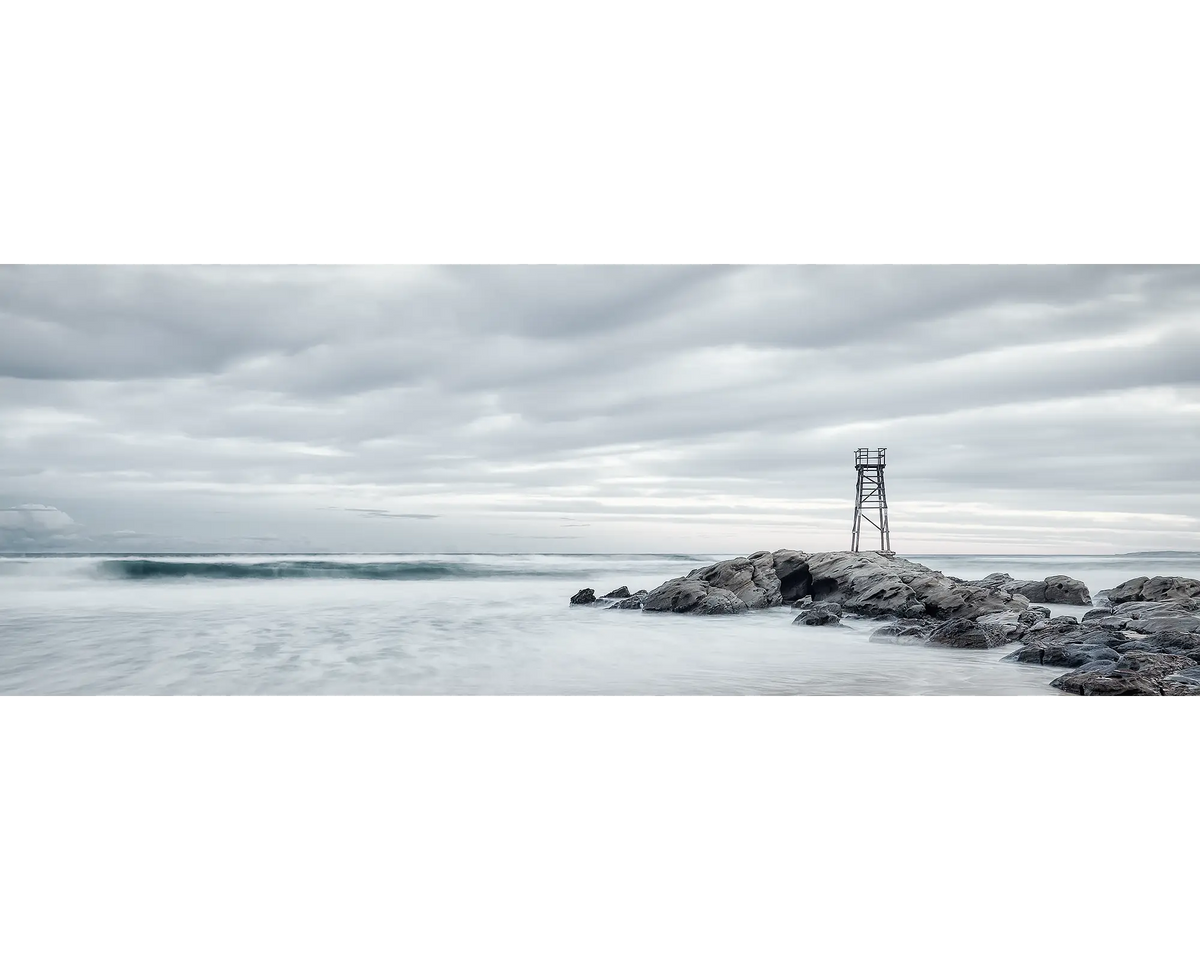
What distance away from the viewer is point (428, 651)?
819 cm

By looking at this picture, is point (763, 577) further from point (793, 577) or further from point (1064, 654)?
point (1064, 654)

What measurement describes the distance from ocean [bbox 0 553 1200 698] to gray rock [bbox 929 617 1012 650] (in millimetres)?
300

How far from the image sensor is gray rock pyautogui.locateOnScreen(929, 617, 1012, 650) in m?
7.83

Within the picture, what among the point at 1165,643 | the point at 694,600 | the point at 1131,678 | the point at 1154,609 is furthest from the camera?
the point at 694,600

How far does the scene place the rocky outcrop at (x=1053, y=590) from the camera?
13.0 m

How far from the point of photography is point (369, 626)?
1006 centimetres

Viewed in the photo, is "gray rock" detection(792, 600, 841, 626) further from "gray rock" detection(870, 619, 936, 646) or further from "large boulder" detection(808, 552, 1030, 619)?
"gray rock" detection(870, 619, 936, 646)

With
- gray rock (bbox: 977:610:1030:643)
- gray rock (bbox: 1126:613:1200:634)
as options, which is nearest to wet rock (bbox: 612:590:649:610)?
gray rock (bbox: 977:610:1030:643)

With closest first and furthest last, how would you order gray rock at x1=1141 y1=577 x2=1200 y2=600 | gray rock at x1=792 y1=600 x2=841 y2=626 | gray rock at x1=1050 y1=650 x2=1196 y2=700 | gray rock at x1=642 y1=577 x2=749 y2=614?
gray rock at x1=1050 y1=650 x2=1196 y2=700
gray rock at x1=792 y1=600 x2=841 y2=626
gray rock at x1=1141 y1=577 x2=1200 y2=600
gray rock at x1=642 y1=577 x2=749 y2=614

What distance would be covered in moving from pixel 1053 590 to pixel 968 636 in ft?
24.4

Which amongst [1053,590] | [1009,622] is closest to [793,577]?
[1009,622]
